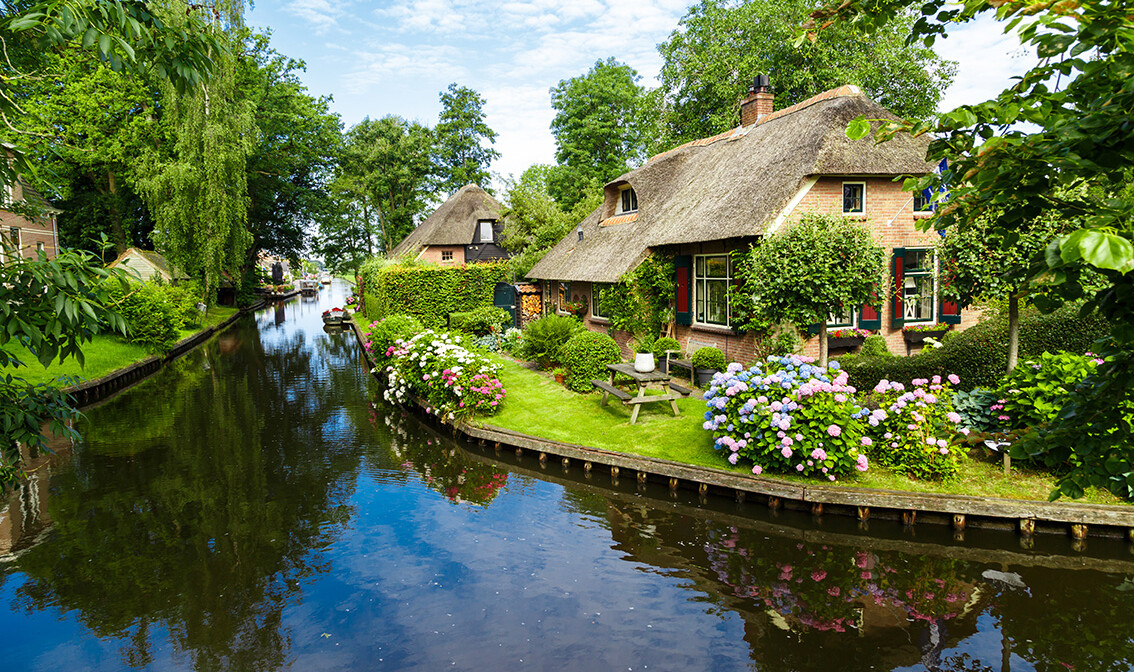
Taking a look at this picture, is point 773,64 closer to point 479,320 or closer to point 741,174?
point 741,174

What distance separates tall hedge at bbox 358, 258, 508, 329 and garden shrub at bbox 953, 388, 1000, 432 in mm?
18520

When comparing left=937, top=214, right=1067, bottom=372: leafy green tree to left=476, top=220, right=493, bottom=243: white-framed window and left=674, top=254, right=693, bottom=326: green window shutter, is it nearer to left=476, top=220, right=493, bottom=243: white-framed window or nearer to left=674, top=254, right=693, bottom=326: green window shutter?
left=674, top=254, right=693, bottom=326: green window shutter

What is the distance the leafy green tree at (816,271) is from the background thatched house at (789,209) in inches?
14.0

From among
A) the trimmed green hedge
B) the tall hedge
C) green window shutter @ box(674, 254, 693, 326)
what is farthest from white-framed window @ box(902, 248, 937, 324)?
the tall hedge

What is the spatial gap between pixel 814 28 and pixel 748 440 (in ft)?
21.5

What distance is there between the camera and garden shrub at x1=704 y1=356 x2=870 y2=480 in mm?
9094

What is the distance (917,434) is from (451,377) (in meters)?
8.92

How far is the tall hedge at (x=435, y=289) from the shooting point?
25.2 m

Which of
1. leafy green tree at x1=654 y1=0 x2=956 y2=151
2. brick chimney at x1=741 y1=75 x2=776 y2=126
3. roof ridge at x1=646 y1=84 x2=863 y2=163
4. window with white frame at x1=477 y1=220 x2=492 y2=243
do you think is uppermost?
leafy green tree at x1=654 y1=0 x2=956 y2=151

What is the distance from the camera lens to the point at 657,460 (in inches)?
417

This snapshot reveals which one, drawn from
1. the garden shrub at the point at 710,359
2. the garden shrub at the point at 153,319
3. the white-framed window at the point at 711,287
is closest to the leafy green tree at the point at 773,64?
the white-framed window at the point at 711,287

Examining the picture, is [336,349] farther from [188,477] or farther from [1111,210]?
[1111,210]

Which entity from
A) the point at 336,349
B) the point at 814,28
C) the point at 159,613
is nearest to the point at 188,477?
the point at 159,613

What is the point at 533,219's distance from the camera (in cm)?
3191
